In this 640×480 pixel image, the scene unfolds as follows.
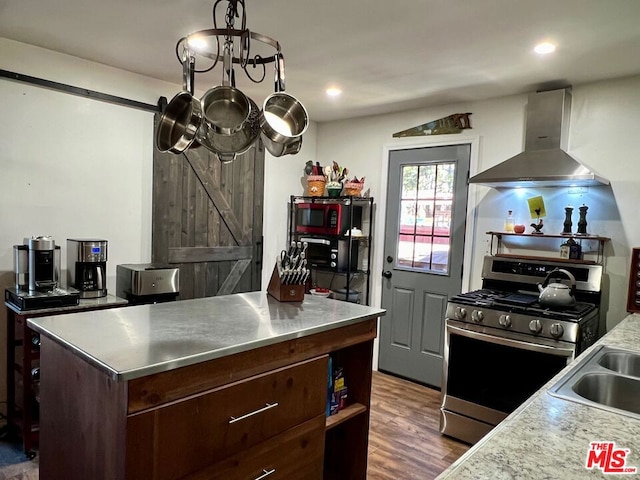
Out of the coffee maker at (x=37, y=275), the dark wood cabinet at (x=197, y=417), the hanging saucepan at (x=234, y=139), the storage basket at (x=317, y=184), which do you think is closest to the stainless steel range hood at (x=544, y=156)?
the storage basket at (x=317, y=184)

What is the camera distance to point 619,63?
2662mm

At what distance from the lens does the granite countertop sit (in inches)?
34.9

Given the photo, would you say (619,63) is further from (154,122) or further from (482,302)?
(154,122)

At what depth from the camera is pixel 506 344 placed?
105 inches

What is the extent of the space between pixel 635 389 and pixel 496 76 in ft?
7.34

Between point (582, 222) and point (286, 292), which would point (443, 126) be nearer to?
point (582, 222)

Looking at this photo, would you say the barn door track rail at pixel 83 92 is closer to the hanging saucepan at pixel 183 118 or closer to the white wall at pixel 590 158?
the hanging saucepan at pixel 183 118

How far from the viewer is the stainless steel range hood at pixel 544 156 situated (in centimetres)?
279

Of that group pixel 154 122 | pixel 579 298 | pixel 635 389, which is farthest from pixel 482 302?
pixel 154 122

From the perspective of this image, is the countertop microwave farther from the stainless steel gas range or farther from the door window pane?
the stainless steel gas range

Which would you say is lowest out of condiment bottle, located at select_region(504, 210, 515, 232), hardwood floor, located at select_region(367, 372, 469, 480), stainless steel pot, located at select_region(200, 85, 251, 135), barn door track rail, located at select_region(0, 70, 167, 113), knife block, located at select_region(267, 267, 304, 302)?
hardwood floor, located at select_region(367, 372, 469, 480)

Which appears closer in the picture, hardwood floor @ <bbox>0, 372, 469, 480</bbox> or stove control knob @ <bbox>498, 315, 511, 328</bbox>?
hardwood floor @ <bbox>0, 372, 469, 480</bbox>

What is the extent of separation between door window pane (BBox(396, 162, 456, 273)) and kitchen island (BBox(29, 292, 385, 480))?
6.35 ft

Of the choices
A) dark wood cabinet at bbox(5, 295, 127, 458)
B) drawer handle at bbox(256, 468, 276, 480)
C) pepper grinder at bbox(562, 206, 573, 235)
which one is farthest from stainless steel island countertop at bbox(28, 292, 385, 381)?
pepper grinder at bbox(562, 206, 573, 235)
